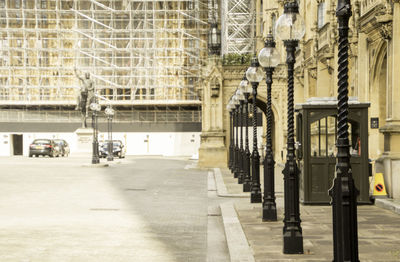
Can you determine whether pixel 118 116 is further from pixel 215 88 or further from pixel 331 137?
pixel 331 137

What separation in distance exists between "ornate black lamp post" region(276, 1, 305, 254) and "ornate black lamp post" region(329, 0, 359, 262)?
2494mm

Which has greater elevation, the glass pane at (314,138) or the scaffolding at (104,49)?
the scaffolding at (104,49)

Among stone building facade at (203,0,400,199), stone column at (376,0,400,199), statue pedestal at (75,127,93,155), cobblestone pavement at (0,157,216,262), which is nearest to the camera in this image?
cobblestone pavement at (0,157,216,262)

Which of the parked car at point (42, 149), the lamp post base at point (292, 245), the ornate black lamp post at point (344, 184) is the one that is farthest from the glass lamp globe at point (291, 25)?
the parked car at point (42, 149)

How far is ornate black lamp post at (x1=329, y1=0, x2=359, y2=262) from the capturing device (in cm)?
562

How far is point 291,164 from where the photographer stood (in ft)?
29.5

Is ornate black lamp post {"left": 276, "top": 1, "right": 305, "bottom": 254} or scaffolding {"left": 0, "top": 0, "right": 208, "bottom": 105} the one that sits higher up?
scaffolding {"left": 0, "top": 0, "right": 208, "bottom": 105}

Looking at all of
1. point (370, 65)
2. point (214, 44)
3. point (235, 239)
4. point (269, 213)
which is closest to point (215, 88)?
point (214, 44)

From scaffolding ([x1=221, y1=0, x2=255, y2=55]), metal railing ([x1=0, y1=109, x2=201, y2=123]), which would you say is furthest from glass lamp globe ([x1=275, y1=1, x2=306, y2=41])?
metal railing ([x1=0, y1=109, x2=201, y2=123])

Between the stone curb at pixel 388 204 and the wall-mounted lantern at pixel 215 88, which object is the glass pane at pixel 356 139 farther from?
the wall-mounted lantern at pixel 215 88

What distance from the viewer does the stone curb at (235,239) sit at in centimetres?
802

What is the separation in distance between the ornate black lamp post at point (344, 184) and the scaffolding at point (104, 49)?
57.4 metres

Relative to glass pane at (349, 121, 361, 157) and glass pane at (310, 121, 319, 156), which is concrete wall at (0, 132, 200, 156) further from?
glass pane at (310, 121, 319, 156)

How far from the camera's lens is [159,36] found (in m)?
65.1
